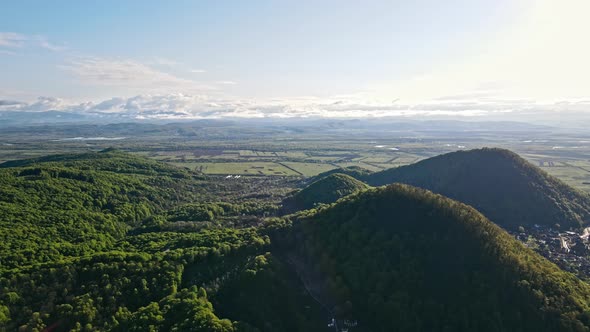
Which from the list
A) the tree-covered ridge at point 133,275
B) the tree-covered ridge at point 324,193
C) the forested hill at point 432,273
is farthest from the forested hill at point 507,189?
the tree-covered ridge at point 133,275

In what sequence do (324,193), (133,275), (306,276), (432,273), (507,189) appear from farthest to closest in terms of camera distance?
1. (324,193)
2. (507,189)
3. (306,276)
4. (432,273)
5. (133,275)

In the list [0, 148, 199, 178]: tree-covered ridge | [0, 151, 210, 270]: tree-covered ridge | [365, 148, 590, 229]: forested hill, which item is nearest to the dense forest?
[0, 151, 210, 270]: tree-covered ridge

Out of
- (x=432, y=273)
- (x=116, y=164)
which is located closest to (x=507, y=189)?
(x=432, y=273)

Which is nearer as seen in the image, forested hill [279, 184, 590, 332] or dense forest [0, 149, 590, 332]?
dense forest [0, 149, 590, 332]

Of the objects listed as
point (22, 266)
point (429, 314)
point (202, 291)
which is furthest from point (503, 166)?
point (22, 266)

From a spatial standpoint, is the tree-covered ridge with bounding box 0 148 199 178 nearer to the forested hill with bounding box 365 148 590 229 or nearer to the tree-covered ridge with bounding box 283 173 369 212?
the tree-covered ridge with bounding box 283 173 369 212

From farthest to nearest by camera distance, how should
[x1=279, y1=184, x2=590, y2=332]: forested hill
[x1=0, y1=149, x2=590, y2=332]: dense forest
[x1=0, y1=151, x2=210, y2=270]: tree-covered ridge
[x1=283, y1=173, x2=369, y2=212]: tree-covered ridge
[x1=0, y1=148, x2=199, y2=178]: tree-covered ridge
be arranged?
[x1=0, y1=148, x2=199, y2=178]: tree-covered ridge < [x1=283, y1=173, x2=369, y2=212]: tree-covered ridge < [x1=0, y1=151, x2=210, y2=270]: tree-covered ridge < [x1=279, y1=184, x2=590, y2=332]: forested hill < [x1=0, y1=149, x2=590, y2=332]: dense forest

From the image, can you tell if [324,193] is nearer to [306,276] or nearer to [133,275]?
[306,276]
